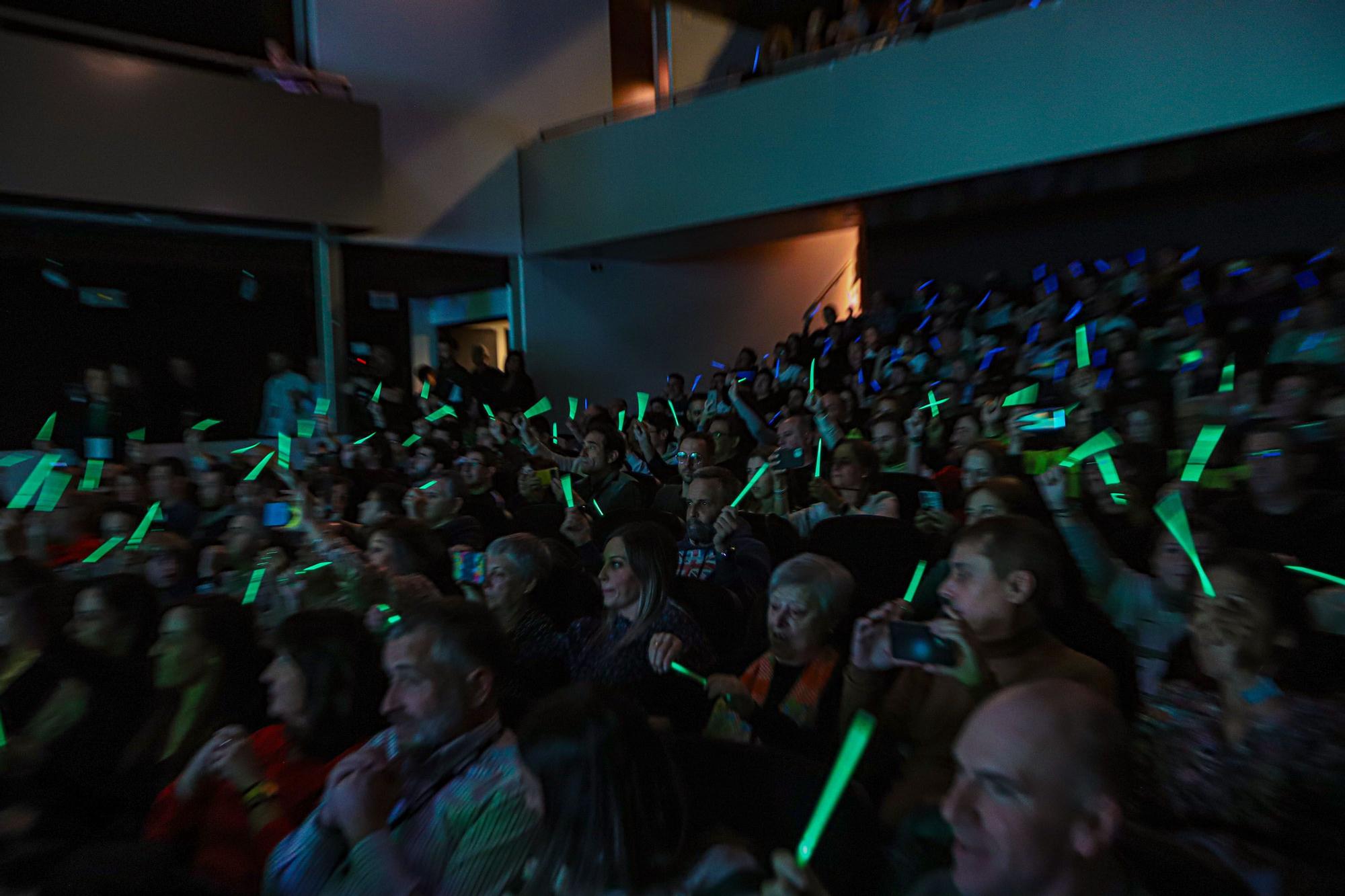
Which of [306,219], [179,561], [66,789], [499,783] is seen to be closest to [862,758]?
[499,783]

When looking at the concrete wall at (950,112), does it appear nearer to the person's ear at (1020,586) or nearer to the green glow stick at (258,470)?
the green glow stick at (258,470)

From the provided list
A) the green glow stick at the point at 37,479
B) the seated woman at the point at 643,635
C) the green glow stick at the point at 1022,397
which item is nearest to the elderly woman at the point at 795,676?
the seated woman at the point at 643,635

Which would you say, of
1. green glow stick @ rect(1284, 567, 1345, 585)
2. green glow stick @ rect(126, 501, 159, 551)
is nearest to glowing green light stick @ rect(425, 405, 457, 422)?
green glow stick @ rect(126, 501, 159, 551)

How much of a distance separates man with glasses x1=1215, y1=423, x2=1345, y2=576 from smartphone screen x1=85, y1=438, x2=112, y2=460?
22.3 ft

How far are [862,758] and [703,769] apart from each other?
14.2 inches

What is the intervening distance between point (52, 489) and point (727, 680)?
5.06 meters

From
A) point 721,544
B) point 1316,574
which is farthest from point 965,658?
point 721,544

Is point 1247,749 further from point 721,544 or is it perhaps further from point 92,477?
point 92,477

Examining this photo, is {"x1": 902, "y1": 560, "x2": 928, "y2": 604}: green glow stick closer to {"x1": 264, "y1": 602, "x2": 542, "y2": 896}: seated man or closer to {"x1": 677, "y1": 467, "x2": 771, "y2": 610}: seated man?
{"x1": 677, "y1": 467, "x2": 771, "y2": 610}: seated man

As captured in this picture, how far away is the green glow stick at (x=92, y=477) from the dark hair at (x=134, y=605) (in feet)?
10.7

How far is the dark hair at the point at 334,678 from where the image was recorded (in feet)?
6.40

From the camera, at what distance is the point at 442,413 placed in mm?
7695

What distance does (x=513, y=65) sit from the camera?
9.80m

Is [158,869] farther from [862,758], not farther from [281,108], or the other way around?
[281,108]
